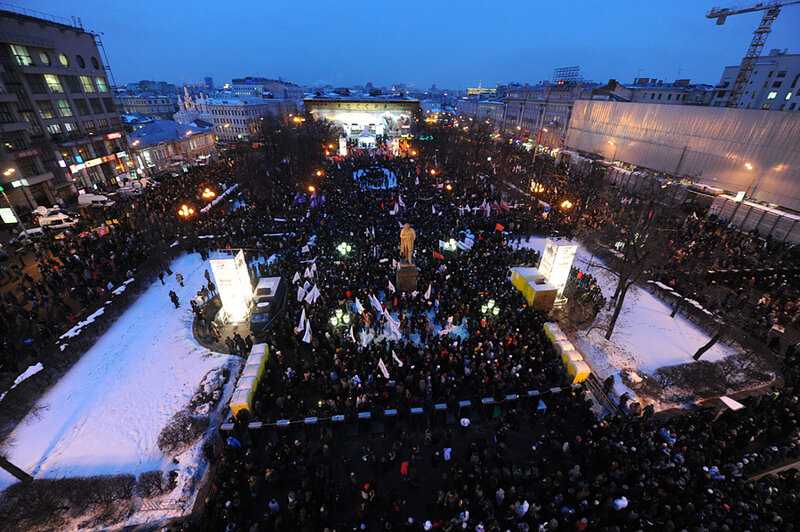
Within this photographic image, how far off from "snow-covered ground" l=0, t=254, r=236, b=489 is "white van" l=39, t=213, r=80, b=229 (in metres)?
14.7

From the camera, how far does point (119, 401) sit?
1195 centimetres

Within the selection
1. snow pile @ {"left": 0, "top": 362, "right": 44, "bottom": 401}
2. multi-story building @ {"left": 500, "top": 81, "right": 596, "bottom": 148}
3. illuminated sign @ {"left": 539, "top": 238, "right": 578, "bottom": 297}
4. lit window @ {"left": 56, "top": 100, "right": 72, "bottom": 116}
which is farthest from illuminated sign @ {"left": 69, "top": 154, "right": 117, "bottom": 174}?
multi-story building @ {"left": 500, "top": 81, "right": 596, "bottom": 148}

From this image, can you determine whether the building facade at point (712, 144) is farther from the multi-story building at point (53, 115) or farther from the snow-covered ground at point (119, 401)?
the multi-story building at point (53, 115)

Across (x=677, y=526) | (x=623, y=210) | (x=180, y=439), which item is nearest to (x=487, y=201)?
(x=623, y=210)

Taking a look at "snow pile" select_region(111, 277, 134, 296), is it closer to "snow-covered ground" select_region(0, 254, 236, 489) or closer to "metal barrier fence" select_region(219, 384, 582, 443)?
"snow-covered ground" select_region(0, 254, 236, 489)

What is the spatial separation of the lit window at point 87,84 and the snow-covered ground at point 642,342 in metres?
52.6

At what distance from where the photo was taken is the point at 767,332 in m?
14.6

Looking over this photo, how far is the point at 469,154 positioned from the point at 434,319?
1722 inches

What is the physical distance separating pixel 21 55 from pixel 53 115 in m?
4.91

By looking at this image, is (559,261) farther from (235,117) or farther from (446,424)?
(235,117)

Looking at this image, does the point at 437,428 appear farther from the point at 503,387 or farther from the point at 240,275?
the point at 240,275

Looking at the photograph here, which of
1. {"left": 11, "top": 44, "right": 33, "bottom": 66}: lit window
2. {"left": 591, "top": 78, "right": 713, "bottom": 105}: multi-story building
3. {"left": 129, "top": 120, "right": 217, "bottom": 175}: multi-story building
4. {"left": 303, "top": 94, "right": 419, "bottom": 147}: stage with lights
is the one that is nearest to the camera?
{"left": 11, "top": 44, "right": 33, "bottom": 66}: lit window

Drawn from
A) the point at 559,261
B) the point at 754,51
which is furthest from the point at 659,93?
the point at 559,261

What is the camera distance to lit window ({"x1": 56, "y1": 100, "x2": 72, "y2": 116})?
31.3m
